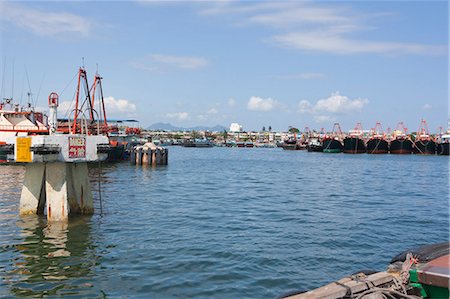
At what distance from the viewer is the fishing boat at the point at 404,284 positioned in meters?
7.73

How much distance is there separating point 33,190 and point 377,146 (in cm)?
12064

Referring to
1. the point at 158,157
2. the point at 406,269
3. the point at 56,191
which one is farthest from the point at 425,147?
the point at 406,269

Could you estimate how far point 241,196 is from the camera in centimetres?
3108

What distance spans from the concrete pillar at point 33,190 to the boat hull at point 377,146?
120 metres

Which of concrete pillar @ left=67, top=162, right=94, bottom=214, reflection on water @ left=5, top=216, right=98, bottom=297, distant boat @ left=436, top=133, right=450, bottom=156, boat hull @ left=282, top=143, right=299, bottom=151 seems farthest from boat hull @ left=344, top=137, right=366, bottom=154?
reflection on water @ left=5, top=216, right=98, bottom=297

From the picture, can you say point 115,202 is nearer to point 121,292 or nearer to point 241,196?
point 241,196

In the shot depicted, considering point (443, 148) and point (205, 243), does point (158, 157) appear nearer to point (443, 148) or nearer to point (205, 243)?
point (205, 243)

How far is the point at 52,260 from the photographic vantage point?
13820mm

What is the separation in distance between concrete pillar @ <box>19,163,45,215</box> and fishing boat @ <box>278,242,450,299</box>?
47.2ft

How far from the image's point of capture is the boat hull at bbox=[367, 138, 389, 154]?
126812 mm

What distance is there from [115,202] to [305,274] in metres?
16.5

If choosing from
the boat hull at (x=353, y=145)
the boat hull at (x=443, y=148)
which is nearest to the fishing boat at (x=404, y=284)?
the boat hull at (x=353, y=145)

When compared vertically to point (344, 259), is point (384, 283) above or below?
above

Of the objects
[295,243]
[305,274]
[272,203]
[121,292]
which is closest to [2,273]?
[121,292]
